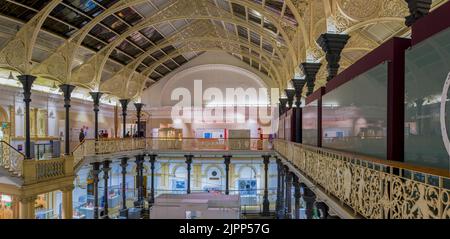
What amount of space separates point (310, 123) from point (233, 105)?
1921cm

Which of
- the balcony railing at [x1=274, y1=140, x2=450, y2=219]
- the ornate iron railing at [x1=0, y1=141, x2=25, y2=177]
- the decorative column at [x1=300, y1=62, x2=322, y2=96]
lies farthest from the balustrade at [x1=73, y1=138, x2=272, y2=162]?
the balcony railing at [x1=274, y1=140, x2=450, y2=219]

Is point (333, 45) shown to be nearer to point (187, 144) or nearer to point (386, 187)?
point (386, 187)

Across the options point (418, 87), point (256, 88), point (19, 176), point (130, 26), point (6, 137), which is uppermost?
point (130, 26)

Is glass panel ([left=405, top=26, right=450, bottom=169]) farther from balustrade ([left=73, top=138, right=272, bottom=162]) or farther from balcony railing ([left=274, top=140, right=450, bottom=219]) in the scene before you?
balustrade ([left=73, top=138, right=272, bottom=162])

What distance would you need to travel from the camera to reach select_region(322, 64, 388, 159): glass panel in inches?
190

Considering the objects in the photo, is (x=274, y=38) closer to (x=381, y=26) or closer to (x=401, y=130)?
(x=381, y=26)

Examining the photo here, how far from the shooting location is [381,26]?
12.6m

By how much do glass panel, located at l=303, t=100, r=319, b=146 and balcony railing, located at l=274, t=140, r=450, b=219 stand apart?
3.09m

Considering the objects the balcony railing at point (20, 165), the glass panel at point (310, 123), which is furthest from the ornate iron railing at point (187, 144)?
the glass panel at point (310, 123)

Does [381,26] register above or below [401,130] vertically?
above

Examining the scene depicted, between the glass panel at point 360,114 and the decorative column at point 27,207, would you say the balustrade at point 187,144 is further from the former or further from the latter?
the glass panel at point 360,114

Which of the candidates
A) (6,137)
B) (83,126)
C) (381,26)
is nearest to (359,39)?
(381,26)
